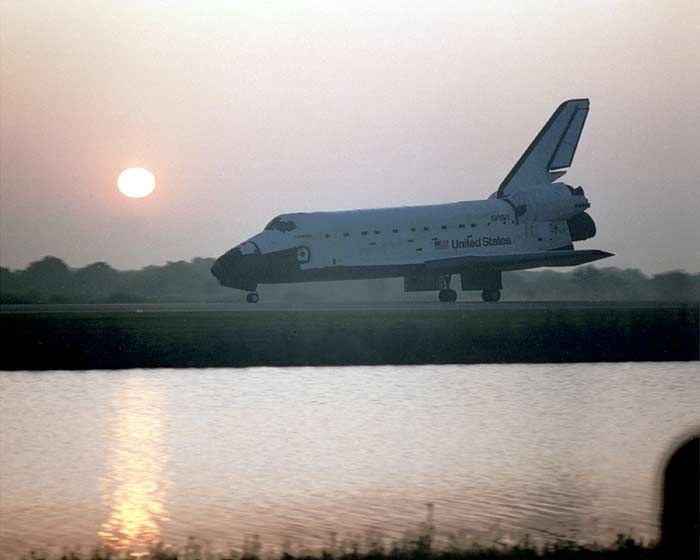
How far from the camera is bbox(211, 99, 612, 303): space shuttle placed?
159 ft

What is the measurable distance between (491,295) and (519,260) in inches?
70.7

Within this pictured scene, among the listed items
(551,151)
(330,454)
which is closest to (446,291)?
(551,151)

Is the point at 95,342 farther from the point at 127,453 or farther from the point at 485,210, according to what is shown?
the point at 485,210

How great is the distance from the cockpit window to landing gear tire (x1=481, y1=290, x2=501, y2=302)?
814 cm

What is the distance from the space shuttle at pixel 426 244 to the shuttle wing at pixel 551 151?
1742mm

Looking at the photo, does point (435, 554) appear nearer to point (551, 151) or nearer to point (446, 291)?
point (446, 291)

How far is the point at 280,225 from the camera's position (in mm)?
49219

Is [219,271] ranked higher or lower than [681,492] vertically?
higher

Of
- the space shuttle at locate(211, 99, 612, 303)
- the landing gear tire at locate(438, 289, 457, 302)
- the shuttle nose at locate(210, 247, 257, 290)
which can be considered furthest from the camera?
the landing gear tire at locate(438, 289, 457, 302)

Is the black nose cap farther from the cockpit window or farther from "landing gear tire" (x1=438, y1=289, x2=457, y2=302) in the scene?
"landing gear tire" (x1=438, y1=289, x2=457, y2=302)

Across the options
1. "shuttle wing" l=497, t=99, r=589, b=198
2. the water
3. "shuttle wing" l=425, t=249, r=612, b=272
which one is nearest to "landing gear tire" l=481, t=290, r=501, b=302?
"shuttle wing" l=425, t=249, r=612, b=272

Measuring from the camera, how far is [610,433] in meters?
19.0

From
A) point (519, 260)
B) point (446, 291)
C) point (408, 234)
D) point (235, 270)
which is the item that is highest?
point (408, 234)

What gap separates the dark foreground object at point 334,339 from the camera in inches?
1120
